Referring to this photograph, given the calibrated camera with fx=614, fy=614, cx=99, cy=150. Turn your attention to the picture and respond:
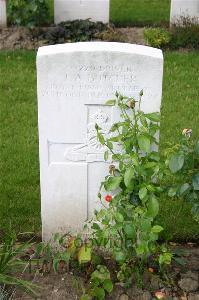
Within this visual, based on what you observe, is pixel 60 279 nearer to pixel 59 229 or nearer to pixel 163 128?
pixel 59 229

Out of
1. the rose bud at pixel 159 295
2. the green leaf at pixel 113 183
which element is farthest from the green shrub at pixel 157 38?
the rose bud at pixel 159 295

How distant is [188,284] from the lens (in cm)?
396

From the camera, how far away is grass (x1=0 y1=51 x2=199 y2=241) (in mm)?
4773

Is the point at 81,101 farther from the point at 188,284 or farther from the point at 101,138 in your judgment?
the point at 188,284

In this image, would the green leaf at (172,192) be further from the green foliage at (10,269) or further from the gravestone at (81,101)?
the green foliage at (10,269)

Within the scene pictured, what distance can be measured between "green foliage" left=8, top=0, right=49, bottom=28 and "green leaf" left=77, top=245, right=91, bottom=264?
5.98 meters

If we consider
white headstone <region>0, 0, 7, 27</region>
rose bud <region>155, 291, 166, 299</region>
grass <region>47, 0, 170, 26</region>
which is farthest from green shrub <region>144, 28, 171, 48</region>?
rose bud <region>155, 291, 166, 299</region>

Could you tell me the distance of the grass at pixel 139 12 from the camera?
33.7 ft

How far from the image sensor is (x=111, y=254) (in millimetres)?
4207

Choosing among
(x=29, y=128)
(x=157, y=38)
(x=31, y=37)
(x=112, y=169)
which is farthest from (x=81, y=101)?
(x=31, y=37)

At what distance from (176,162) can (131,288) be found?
891 millimetres

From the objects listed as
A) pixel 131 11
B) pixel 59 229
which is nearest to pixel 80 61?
pixel 59 229

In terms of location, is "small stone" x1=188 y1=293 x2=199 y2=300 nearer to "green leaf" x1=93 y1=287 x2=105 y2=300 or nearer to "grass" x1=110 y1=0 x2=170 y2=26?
"green leaf" x1=93 y1=287 x2=105 y2=300

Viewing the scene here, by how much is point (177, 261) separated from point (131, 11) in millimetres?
7741
